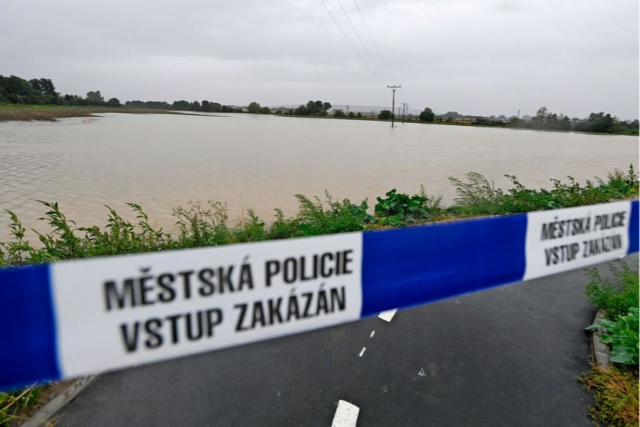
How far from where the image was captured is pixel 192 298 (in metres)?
1.51

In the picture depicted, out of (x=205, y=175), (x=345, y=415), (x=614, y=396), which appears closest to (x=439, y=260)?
(x=345, y=415)

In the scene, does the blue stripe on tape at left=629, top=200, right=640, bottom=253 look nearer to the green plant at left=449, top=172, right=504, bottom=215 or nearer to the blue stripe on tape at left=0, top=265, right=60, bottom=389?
the blue stripe on tape at left=0, top=265, right=60, bottom=389

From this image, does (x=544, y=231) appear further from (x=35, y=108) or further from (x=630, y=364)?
(x=35, y=108)

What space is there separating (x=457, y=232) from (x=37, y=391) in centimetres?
326

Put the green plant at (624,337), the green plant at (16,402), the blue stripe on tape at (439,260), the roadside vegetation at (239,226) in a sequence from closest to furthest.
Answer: the blue stripe on tape at (439,260) → the green plant at (16,402) → the green plant at (624,337) → the roadside vegetation at (239,226)

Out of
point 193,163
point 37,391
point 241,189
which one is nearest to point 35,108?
point 193,163

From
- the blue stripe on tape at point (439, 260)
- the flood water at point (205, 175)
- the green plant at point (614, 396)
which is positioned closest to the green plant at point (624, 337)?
the green plant at point (614, 396)

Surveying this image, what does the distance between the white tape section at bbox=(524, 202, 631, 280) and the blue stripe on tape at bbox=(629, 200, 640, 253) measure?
0.05 m

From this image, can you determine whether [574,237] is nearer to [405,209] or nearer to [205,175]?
[405,209]

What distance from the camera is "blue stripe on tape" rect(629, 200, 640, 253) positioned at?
2764mm

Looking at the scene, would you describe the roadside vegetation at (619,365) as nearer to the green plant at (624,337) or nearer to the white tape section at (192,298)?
the green plant at (624,337)

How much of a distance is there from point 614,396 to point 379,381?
1757mm

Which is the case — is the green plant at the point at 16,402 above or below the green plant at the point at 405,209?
below

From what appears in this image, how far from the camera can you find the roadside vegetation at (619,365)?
264 centimetres
